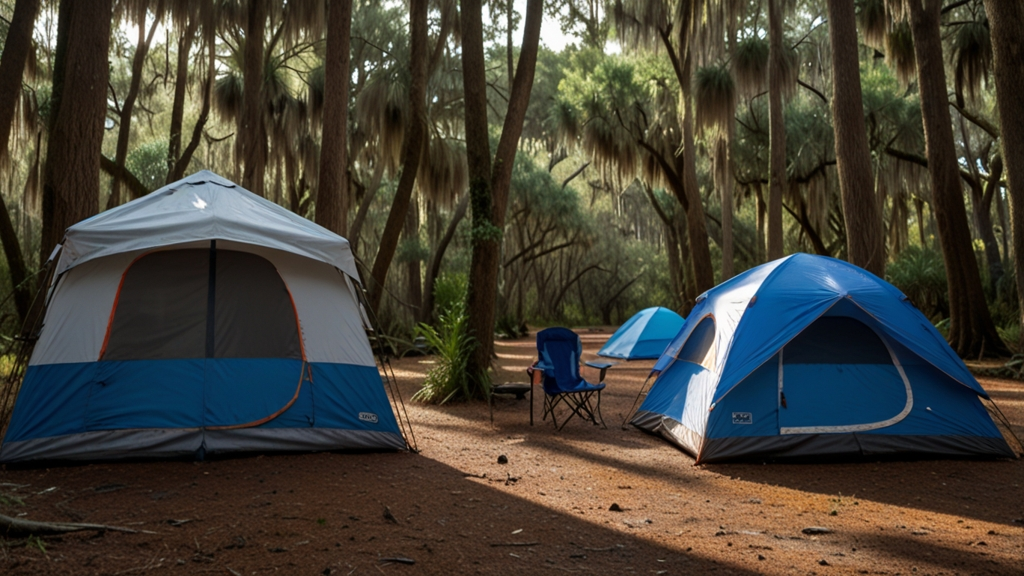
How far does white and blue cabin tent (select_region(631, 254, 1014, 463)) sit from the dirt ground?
0.60 ft

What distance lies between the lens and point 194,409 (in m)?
4.99

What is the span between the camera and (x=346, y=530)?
3426 millimetres

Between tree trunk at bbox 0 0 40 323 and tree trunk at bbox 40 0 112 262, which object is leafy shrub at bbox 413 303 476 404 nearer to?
tree trunk at bbox 40 0 112 262

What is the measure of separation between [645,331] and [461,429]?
701 centimetres

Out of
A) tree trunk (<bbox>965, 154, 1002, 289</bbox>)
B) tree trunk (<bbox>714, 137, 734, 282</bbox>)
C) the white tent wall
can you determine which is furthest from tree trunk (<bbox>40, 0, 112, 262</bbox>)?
tree trunk (<bbox>965, 154, 1002, 289</bbox>)

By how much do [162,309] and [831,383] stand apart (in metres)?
4.90

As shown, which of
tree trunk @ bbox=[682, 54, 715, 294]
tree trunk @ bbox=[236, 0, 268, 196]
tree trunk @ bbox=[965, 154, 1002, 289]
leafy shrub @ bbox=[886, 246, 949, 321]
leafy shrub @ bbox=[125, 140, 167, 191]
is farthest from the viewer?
leafy shrub @ bbox=[125, 140, 167, 191]

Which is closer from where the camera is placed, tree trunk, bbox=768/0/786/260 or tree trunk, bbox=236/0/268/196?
tree trunk, bbox=236/0/268/196

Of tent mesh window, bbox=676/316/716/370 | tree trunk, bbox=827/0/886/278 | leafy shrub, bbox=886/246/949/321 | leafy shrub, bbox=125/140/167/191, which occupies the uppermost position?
leafy shrub, bbox=125/140/167/191

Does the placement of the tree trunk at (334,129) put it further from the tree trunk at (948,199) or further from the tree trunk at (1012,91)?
the tree trunk at (948,199)

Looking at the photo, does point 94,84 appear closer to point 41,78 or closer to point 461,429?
point 461,429

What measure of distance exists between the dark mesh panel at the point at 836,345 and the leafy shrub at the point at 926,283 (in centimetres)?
1049

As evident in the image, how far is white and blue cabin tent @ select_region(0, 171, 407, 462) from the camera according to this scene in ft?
15.8

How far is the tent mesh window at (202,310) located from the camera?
5.14 m
